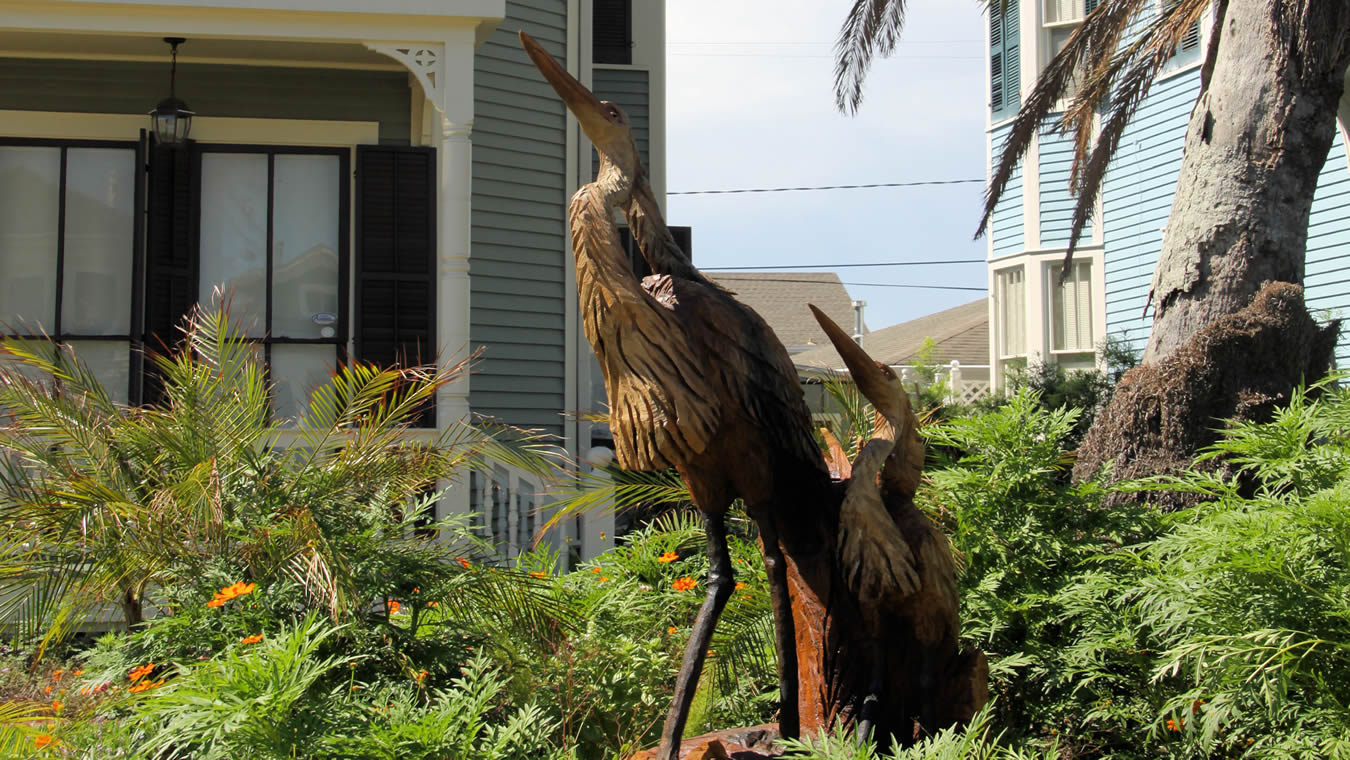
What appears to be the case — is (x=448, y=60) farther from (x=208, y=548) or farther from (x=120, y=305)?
(x=208, y=548)

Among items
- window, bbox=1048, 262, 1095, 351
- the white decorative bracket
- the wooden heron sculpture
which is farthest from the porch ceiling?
window, bbox=1048, 262, 1095, 351

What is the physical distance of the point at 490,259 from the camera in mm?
10188

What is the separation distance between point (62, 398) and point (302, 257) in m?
4.68

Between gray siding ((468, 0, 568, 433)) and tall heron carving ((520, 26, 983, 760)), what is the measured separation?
22.1 ft

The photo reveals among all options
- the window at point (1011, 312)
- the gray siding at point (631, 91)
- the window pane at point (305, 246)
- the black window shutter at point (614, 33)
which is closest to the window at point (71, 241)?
the window pane at point (305, 246)

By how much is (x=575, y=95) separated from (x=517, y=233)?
710 cm

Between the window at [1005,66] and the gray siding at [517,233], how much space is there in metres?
9.99

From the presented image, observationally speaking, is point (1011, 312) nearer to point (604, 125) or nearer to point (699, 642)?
point (604, 125)

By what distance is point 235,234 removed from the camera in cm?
934

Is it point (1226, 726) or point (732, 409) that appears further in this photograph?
point (1226, 726)

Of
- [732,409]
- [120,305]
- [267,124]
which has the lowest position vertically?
[732,409]

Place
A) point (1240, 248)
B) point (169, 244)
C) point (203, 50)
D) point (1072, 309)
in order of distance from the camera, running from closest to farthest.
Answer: point (1240, 248) → point (169, 244) → point (203, 50) → point (1072, 309)

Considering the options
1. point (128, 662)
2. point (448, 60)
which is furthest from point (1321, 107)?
point (128, 662)

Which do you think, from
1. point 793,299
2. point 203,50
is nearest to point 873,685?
point 203,50
